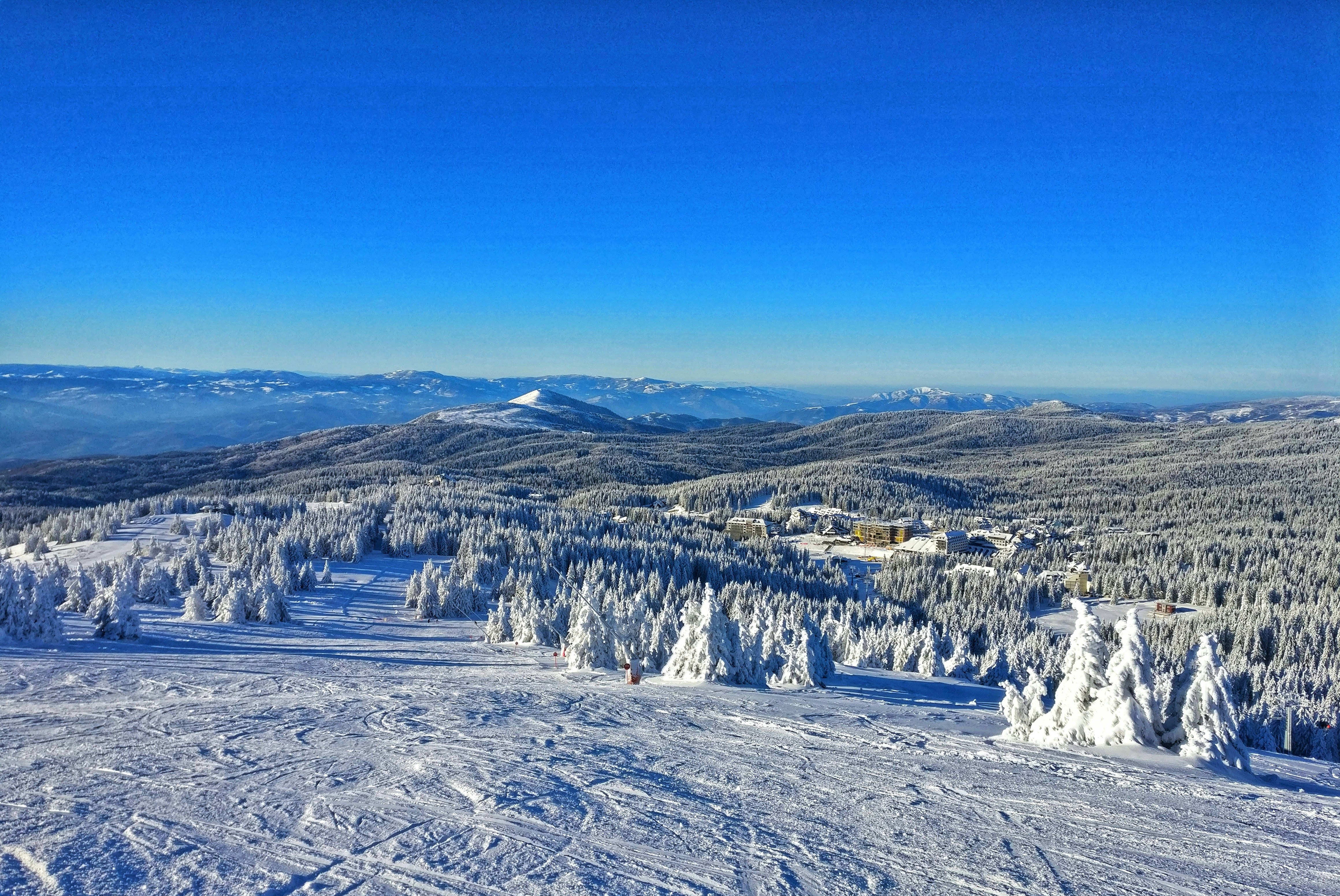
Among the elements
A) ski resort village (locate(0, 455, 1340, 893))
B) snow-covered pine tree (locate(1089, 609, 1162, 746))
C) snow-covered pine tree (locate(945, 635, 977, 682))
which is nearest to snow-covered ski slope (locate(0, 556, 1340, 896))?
ski resort village (locate(0, 455, 1340, 893))

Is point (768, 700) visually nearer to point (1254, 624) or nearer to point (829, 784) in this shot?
point (829, 784)

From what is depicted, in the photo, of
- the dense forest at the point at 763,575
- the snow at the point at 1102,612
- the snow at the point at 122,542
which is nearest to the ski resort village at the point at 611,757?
the dense forest at the point at 763,575

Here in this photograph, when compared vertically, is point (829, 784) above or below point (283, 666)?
above

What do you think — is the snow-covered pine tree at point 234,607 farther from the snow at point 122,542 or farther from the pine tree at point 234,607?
the snow at point 122,542

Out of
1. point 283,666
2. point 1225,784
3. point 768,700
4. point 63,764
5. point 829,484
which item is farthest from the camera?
point 829,484

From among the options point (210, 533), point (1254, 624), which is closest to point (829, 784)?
point (1254, 624)

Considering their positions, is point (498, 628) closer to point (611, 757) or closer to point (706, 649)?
point (706, 649)
